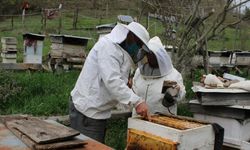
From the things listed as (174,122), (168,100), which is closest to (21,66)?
(168,100)

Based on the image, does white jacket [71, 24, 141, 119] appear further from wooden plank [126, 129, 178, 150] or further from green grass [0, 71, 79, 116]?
green grass [0, 71, 79, 116]

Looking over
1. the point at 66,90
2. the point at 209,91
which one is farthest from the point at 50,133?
the point at 66,90

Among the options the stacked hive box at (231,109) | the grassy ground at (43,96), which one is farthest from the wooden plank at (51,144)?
the grassy ground at (43,96)

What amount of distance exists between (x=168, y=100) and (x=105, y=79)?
802mm

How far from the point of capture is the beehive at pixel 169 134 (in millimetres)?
2705

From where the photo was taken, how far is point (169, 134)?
273 centimetres

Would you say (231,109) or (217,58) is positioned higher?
(217,58)

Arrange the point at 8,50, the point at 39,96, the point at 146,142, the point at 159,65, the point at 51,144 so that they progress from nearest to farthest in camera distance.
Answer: the point at 51,144
the point at 146,142
the point at 159,65
the point at 39,96
the point at 8,50

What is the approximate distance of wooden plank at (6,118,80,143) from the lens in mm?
2188

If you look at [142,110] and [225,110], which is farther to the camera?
[225,110]

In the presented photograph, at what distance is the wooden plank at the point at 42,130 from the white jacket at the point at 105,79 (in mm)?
677

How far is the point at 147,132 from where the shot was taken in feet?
9.50

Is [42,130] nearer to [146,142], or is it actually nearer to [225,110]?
[146,142]

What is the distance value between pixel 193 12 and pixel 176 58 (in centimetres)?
75
